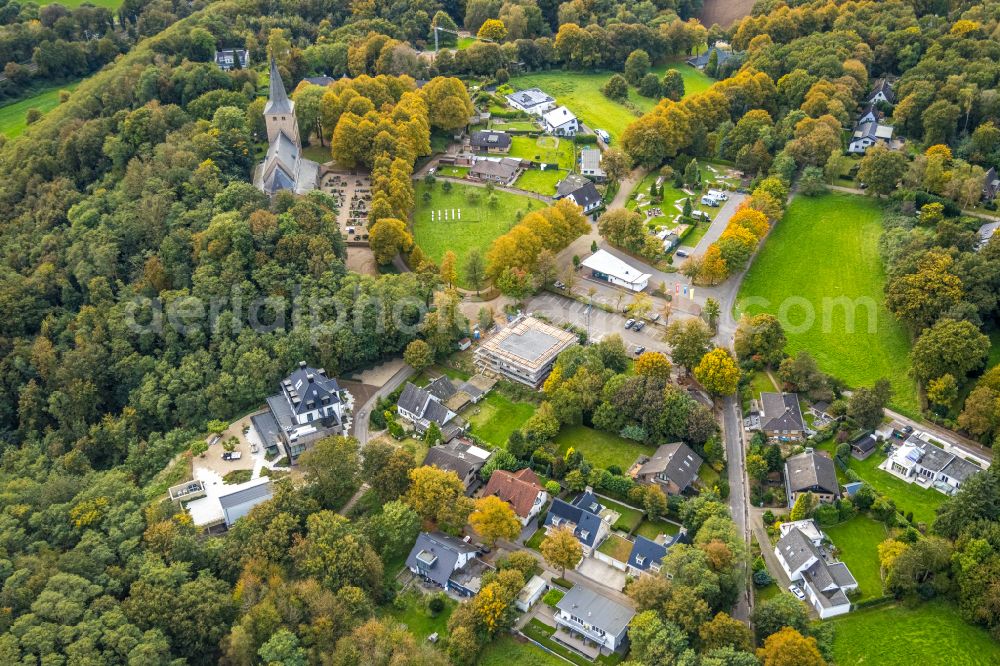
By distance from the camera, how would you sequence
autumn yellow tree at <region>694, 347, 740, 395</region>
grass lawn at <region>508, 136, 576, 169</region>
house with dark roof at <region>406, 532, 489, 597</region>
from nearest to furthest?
house with dark roof at <region>406, 532, 489, 597</region>, autumn yellow tree at <region>694, 347, 740, 395</region>, grass lawn at <region>508, 136, 576, 169</region>

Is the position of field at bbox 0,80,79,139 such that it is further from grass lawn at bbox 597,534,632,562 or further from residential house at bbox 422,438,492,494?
grass lawn at bbox 597,534,632,562

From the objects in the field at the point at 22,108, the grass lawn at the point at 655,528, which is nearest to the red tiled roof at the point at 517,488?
the grass lawn at the point at 655,528

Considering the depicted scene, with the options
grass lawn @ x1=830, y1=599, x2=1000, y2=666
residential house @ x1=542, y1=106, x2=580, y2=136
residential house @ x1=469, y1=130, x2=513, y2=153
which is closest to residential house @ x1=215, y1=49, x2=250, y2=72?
residential house @ x1=469, y1=130, x2=513, y2=153

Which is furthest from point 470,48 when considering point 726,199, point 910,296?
point 910,296

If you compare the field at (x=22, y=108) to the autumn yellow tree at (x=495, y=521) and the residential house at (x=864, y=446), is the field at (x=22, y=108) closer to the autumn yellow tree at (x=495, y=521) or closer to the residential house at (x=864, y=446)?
the autumn yellow tree at (x=495, y=521)

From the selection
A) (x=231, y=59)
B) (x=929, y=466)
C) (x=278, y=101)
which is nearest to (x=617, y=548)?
(x=929, y=466)

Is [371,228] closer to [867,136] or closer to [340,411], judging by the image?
[340,411]
